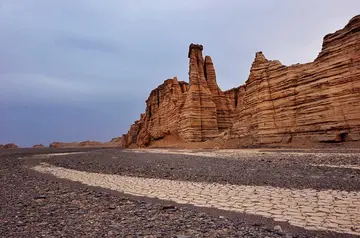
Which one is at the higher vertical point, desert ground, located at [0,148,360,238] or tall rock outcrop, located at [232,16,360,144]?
tall rock outcrop, located at [232,16,360,144]

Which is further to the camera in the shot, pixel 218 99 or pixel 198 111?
pixel 218 99

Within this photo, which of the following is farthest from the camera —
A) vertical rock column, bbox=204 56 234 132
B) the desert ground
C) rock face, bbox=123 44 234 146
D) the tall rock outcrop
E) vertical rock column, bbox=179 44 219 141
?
vertical rock column, bbox=204 56 234 132

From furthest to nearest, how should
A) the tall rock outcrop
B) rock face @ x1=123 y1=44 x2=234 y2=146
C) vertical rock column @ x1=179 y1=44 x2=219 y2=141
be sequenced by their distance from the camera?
rock face @ x1=123 y1=44 x2=234 y2=146 < vertical rock column @ x1=179 y1=44 x2=219 y2=141 < the tall rock outcrop

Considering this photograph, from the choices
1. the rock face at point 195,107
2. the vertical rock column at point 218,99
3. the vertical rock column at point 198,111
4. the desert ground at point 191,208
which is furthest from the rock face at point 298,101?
the desert ground at point 191,208

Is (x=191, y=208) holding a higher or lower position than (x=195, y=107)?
lower

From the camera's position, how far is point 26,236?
4719 millimetres

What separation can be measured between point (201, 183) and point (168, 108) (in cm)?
5556

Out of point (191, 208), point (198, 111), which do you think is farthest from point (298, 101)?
point (191, 208)

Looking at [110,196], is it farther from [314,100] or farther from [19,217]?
[314,100]

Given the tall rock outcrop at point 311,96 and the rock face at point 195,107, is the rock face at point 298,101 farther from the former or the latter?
the rock face at point 195,107

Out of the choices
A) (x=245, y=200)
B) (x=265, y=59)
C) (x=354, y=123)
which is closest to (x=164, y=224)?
(x=245, y=200)

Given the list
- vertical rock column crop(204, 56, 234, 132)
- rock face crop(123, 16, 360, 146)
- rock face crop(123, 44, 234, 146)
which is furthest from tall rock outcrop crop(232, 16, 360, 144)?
vertical rock column crop(204, 56, 234, 132)

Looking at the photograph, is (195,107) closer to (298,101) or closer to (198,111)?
(198,111)

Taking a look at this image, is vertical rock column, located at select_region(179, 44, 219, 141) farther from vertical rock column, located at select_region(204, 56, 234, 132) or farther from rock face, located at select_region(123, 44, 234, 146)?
vertical rock column, located at select_region(204, 56, 234, 132)
